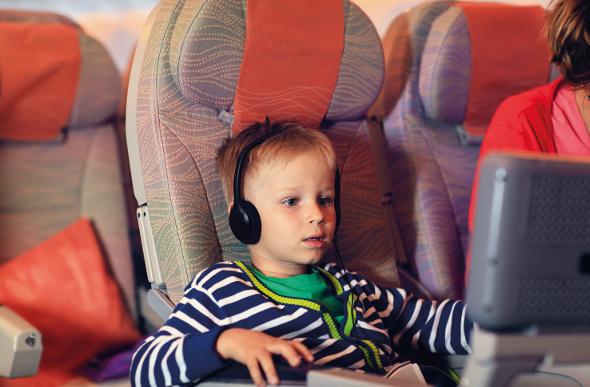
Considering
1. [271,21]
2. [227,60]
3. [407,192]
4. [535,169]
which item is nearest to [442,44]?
[407,192]

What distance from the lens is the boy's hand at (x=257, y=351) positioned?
0.85m

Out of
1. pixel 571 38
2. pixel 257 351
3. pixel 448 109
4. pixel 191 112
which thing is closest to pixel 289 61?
pixel 191 112

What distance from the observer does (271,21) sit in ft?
4.49

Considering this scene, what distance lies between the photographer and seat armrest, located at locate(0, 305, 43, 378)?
4.13 ft

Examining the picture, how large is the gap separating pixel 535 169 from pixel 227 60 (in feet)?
2.88

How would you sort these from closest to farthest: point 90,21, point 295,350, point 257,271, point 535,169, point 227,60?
point 535,169 < point 295,350 < point 257,271 < point 227,60 < point 90,21

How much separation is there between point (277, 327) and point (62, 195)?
3.61 ft

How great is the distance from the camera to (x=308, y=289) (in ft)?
3.94

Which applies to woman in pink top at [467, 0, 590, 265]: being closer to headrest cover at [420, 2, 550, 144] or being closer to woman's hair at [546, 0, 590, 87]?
woman's hair at [546, 0, 590, 87]

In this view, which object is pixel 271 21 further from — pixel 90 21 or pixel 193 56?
pixel 90 21

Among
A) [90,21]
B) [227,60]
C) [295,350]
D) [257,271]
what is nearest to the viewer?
[295,350]

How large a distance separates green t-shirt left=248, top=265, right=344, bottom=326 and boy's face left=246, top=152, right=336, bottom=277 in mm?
43

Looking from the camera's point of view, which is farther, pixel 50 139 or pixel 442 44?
pixel 50 139

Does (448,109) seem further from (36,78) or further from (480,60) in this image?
(36,78)
